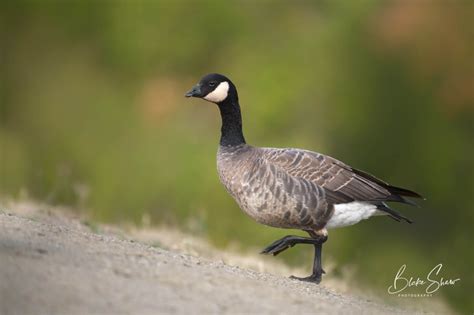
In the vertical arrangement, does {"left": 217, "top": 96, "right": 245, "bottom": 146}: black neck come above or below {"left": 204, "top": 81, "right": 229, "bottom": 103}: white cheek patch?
below

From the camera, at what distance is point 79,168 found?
2606 cm

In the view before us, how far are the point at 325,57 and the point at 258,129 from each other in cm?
531

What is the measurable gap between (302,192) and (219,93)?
182 centimetres

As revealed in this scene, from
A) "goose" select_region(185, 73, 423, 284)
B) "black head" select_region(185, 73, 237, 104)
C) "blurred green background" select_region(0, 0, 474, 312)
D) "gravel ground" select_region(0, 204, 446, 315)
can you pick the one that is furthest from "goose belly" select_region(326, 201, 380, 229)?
"blurred green background" select_region(0, 0, 474, 312)

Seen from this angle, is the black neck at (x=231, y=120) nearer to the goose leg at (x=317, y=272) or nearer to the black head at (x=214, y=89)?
the black head at (x=214, y=89)

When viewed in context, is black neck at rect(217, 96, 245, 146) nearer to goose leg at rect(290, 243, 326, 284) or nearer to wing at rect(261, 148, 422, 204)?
wing at rect(261, 148, 422, 204)

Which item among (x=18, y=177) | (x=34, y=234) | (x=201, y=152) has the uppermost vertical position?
(x=34, y=234)

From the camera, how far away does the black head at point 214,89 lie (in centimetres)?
1001

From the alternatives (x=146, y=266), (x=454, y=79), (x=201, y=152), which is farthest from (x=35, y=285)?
(x=454, y=79)

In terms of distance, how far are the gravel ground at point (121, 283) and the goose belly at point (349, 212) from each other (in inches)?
57.0

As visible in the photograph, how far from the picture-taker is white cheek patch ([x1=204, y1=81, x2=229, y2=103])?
397 inches

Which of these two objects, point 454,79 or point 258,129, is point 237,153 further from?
point 454,79
